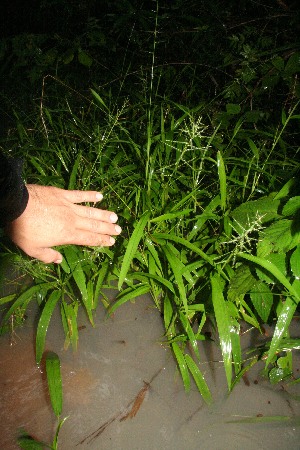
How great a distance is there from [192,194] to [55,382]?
0.99 meters

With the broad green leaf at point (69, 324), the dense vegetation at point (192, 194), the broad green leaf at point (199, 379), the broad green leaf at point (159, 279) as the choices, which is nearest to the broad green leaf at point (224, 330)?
the dense vegetation at point (192, 194)

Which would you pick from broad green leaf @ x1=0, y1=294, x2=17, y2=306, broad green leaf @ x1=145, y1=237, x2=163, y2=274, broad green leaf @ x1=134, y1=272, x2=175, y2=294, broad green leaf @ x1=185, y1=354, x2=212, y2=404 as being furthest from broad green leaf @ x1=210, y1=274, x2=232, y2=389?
broad green leaf @ x1=0, y1=294, x2=17, y2=306

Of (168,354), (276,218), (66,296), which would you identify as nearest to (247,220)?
(276,218)

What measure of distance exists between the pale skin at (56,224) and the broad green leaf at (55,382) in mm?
424

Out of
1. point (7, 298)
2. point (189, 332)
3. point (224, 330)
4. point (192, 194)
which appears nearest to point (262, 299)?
point (224, 330)

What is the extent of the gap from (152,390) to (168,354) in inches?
6.3

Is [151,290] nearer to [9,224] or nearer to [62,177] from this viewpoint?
[9,224]

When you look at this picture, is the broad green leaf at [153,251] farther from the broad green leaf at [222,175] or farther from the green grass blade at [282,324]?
the green grass blade at [282,324]

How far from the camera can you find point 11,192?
128 cm

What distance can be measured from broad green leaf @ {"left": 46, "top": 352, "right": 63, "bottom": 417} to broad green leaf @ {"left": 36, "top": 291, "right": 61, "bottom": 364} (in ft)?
0.14

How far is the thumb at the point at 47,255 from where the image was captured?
1488mm

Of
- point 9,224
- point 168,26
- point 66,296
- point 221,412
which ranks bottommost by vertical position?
point 221,412

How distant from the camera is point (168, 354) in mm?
1478

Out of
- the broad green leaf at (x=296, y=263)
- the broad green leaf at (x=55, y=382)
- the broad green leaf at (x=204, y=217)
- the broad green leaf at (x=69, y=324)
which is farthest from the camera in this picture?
the broad green leaf at (x=204, y=217)
